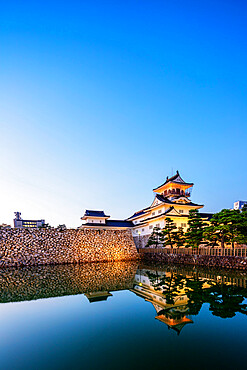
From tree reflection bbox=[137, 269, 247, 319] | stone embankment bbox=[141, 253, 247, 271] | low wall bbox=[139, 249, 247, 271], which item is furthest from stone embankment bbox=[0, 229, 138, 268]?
tree reflection bbox=[137, 269, 247, 319]

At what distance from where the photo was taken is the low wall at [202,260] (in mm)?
11172

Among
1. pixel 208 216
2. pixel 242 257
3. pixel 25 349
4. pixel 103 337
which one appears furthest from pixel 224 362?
pixel 208 216

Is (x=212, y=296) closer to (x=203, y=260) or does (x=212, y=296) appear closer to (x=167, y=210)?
(x=203, y=260)

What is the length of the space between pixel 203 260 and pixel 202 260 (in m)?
0.10

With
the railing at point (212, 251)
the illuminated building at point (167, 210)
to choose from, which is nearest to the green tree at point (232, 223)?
the railing at point (212, 251)

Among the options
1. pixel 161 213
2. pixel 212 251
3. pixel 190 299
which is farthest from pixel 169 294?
pixel 161 213

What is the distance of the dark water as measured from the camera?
295 cm

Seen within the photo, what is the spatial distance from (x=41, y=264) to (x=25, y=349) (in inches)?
522

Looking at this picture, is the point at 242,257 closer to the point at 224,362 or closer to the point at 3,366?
the point at 224,362

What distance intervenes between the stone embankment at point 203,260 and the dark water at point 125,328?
14.8ft

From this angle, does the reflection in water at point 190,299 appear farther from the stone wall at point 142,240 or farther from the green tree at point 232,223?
the stone wall at point 142,240

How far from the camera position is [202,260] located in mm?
13398

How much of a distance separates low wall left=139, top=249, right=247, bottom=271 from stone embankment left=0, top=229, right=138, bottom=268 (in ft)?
9.51

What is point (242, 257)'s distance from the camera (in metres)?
11.0
